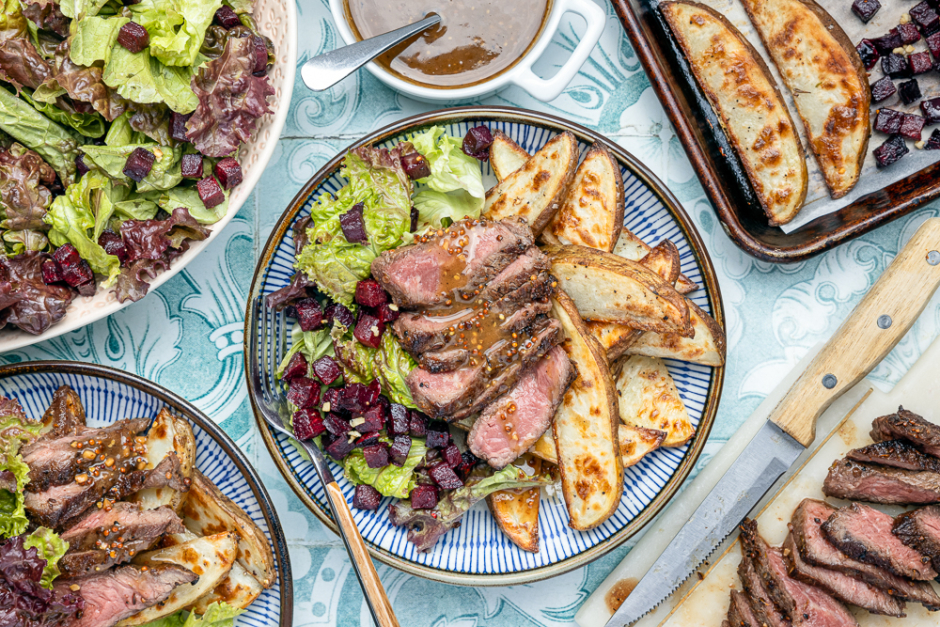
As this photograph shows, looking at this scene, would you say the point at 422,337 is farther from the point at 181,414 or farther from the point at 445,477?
the point at 181,414

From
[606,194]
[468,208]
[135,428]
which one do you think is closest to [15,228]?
[135,428]

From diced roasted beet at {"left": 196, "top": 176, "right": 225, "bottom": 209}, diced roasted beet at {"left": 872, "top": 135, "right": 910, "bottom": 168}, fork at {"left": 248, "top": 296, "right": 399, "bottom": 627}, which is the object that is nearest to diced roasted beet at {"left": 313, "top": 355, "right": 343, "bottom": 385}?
fork at {"left": 248, "top": 296, "right": 399, "bottom": 627}

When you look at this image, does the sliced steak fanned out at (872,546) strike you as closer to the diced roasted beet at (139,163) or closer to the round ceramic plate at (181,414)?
the round ceramic plate at (181,414)

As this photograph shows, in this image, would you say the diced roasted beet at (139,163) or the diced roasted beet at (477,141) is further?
the diced roasted beet at (477,141)

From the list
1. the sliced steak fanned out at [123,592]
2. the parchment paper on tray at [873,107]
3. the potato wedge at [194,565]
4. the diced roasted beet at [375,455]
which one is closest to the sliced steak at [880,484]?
the parchment paper on tray at [873,107]

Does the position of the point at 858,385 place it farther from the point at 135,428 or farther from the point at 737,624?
the point at 135,428

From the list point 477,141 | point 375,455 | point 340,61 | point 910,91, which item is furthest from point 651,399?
point 340,61

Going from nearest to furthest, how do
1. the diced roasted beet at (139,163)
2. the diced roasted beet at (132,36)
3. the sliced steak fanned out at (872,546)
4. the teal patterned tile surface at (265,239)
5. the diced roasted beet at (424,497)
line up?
the diced roasted beet at (132,36)
the diced roasted beet at (139,163)
the diced roasted beet at (424,497)
the sliced steak fanned out at (872,546)
the teal patterned tile surface at (265,239)
